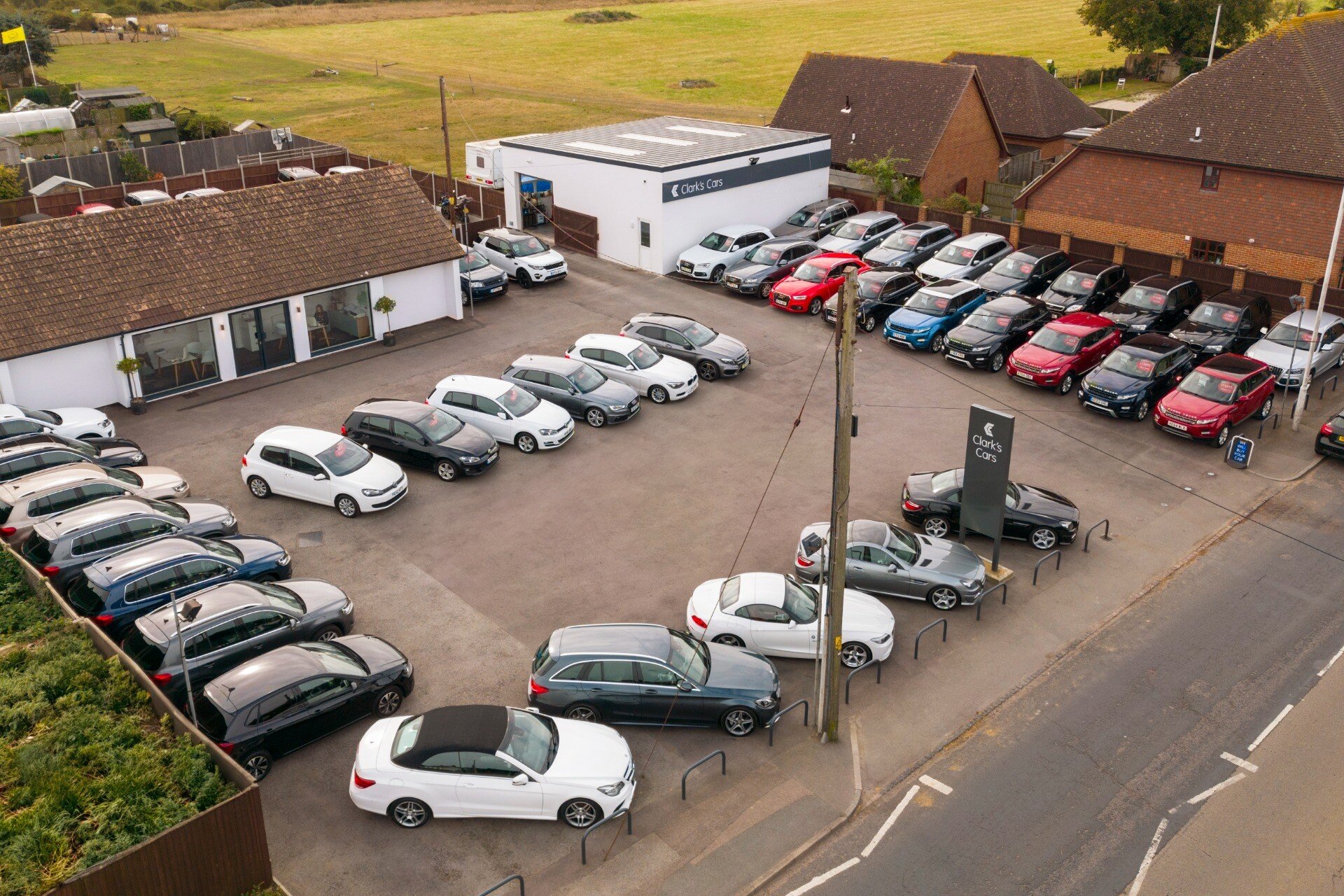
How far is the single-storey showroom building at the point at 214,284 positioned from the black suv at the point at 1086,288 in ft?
60.1

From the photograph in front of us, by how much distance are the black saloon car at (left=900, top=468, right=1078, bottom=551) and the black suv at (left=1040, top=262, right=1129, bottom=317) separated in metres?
12.1

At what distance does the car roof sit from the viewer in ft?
55.7

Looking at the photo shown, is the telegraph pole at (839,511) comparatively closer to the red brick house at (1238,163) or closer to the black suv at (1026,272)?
the black suv at (1026,272)

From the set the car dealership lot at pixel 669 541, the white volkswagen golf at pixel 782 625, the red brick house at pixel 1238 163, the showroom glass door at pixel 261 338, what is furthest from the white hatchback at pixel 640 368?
the red brick house at pixel 1238 163

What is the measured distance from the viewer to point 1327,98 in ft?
115

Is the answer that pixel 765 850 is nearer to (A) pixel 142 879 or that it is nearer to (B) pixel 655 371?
(A) pixel 142 879

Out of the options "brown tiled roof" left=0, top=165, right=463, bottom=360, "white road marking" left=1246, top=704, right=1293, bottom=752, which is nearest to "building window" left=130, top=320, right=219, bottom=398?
"brown tiled roof" left=0, top=165, right=463, bottom=360

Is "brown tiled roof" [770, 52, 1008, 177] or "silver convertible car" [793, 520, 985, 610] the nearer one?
"silver convertible car" [793, 520, 985, 610]

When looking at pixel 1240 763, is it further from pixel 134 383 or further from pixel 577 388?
pixel 134 383

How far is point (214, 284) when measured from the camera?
29.6 metres

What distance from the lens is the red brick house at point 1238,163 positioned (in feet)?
114

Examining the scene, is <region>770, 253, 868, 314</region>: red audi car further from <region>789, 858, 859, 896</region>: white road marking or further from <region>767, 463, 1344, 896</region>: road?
<region>789, 858, 859, 896</region>: white road marking

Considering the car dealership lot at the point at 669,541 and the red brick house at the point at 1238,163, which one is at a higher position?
the red brick house at the point at 1238,163

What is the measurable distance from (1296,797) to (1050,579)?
614 centimetres
